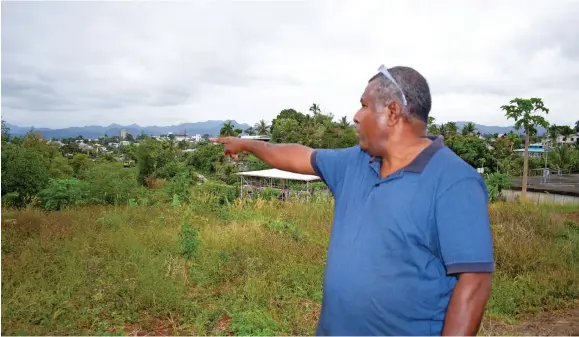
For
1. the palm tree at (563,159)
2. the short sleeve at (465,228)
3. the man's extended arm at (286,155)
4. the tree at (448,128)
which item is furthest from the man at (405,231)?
the palm tree at (563,159)

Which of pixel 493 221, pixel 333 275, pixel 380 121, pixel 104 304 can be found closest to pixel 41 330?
pixel 104 304

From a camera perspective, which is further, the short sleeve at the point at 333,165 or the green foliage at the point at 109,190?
the green foliage at the point at 109,190

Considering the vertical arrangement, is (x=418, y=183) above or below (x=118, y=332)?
above

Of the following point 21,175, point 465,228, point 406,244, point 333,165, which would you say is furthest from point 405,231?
point 21,175

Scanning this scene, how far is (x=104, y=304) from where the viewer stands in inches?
145

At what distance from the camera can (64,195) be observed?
29.8ft

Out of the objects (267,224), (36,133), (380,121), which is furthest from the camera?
(36,133)

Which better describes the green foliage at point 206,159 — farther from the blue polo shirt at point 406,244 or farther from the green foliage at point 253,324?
the blue polo shirt at point 406,244

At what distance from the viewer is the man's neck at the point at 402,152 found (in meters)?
1.30

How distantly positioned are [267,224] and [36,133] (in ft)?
64.5

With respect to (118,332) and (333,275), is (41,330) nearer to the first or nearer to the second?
(118,332)

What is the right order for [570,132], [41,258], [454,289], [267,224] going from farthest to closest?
[570,132], [267,224], [41,258], [454,289]

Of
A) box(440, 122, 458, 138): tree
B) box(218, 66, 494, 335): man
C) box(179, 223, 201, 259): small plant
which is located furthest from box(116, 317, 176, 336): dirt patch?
box(440, 122, 458, 138): tree

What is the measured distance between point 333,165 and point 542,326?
334cm
